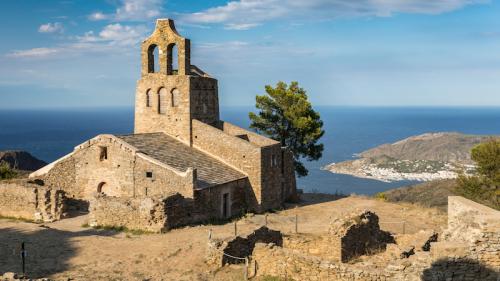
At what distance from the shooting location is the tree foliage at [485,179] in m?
31.1

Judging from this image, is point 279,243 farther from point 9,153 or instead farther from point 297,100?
point 9,153

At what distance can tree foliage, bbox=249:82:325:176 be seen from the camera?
34812 mm

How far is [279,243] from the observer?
18.4 metres

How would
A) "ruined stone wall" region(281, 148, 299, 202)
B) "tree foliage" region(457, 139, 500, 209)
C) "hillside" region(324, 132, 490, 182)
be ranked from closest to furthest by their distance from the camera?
"ruined stone wall" region(281, 148, 299, 202), "tree foliage" region(457, 139, 500, 209), "hillside" region(324, 132, 490, 182)

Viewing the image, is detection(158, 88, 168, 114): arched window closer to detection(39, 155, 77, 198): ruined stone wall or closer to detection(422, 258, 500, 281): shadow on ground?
detection(39, 155, 77, 198): ruined stone wall

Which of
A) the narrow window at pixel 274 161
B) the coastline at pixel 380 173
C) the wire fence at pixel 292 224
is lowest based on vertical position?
the coastline at pixel 380 173

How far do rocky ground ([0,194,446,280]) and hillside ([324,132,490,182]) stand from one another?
45725 mm

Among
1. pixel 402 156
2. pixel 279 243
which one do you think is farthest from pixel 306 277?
pixel 402 156

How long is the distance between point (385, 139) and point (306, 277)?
18696 cm

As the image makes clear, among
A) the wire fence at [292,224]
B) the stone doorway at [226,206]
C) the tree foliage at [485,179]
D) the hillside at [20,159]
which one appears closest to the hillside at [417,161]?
the tree foliage at [485,179]

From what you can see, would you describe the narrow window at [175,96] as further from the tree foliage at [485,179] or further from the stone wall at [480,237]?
the stone wall at [480,237]

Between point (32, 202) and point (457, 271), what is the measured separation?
65.3ft

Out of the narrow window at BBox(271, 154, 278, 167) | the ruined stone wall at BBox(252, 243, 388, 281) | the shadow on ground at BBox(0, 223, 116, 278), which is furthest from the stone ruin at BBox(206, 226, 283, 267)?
the narrow window at BBox(271, 154, 278, 167)

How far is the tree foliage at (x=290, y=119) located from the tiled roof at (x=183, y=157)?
853 cm
